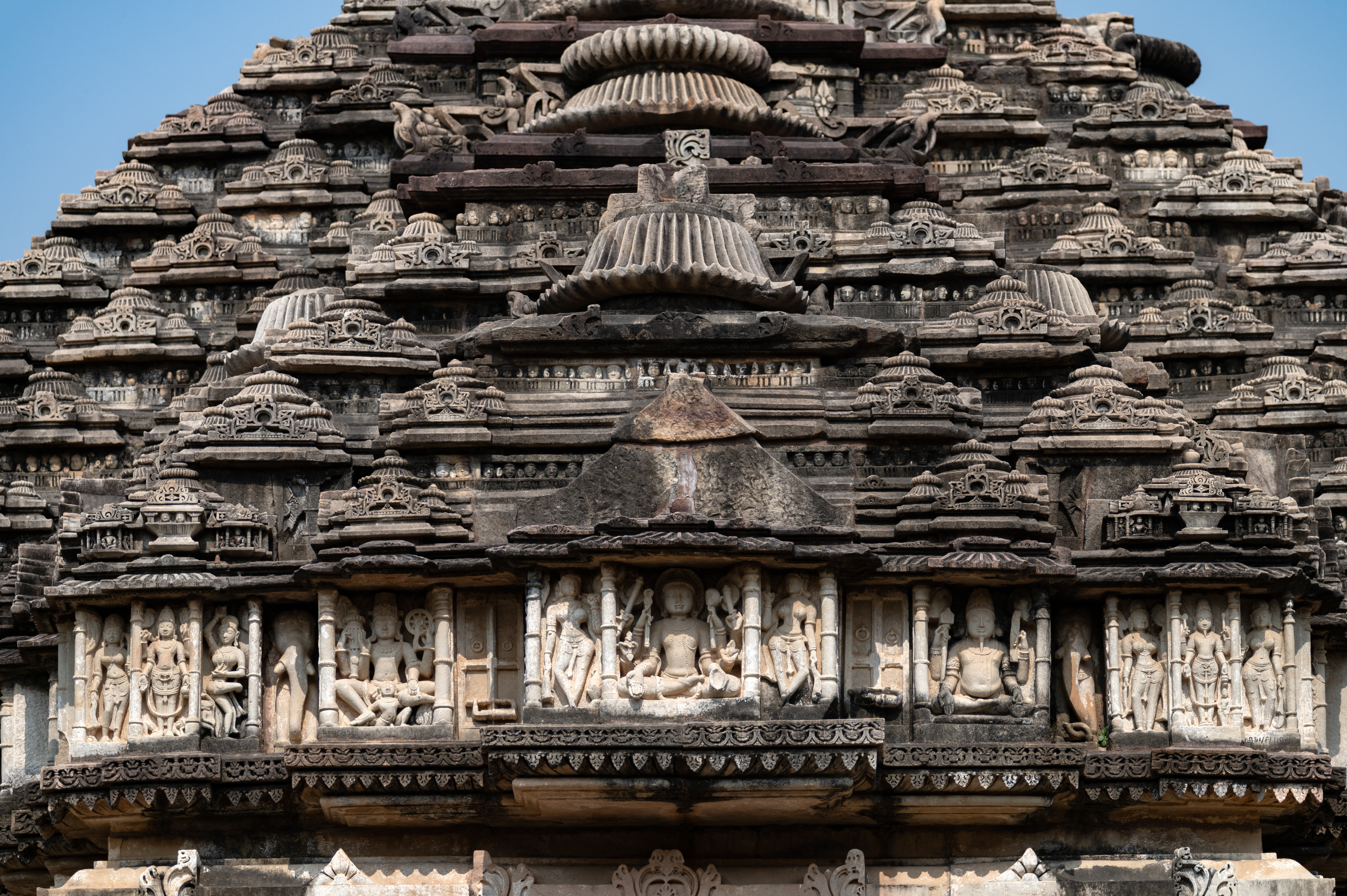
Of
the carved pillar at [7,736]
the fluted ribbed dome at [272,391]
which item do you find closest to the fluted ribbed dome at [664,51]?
the fluted ribbed dome at [272,391]

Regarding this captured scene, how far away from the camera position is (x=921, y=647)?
38.2 m

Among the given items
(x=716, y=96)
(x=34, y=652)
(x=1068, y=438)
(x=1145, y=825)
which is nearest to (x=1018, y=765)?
(x=1145, y=825)

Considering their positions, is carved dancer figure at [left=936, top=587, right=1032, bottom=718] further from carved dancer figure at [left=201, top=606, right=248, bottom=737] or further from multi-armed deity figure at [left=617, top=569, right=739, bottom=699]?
carved dancer figure at [left=201, top=606, right=248, bottom=737]

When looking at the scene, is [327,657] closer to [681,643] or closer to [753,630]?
[681,643]

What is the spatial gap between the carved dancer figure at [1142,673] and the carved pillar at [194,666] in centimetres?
1190

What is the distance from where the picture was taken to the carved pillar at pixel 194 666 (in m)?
38.4

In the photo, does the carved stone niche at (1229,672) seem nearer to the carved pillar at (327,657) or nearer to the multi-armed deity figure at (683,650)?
the multi-armed deity figure at (683,650)

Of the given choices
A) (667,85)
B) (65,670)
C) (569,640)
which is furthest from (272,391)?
(667,85)

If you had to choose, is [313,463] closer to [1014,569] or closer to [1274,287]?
[1014,569]

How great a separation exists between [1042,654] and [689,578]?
4.73 metres

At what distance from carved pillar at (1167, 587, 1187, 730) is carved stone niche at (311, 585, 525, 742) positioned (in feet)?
27.2

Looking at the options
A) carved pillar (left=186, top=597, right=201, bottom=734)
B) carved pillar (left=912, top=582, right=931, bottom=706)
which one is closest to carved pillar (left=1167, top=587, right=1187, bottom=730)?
carved pillar (left=912, top=582, right=931, bottom=706)

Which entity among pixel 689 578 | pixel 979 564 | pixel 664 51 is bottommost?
pixel 689 578

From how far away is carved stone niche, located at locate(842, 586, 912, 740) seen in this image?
125ft
